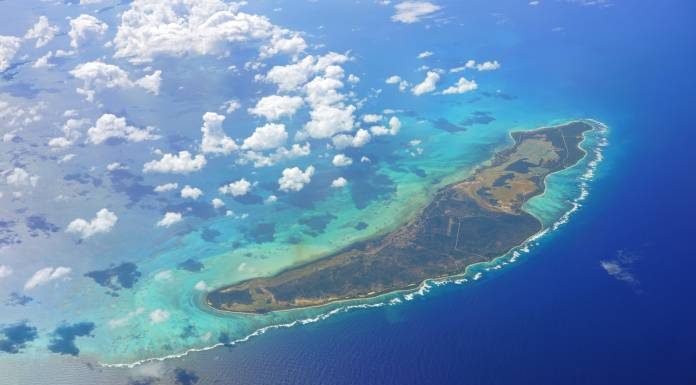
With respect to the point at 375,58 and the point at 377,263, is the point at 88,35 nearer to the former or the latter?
the point at 375,58

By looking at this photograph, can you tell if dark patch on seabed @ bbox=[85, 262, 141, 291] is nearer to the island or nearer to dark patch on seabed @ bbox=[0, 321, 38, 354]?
dark patch on seabed @ bbox=[0, 321, 38, 354]

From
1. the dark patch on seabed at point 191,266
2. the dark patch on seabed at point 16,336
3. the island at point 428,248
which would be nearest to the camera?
the dark patch on seabed at point 16,336

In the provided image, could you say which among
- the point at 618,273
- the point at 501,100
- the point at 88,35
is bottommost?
the point at 618,273

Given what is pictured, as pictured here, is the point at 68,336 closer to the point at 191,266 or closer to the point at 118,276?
the point at 118,276

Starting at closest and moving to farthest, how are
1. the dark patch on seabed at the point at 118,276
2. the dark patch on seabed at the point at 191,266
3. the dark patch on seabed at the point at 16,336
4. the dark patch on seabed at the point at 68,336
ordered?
the dark patch on seabed at the point at 68,336 < the dark patch on seabed at the point at 16,336 < the dark patch on seabed at the point at 118,276 < the dark patch on seabed at the point at 191,266

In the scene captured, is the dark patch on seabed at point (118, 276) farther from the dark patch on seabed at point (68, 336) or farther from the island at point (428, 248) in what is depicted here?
the island at point (428, 248)

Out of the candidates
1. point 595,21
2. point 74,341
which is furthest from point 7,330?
point 595,21

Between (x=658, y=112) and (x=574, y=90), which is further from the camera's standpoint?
(x=574, y=90)
